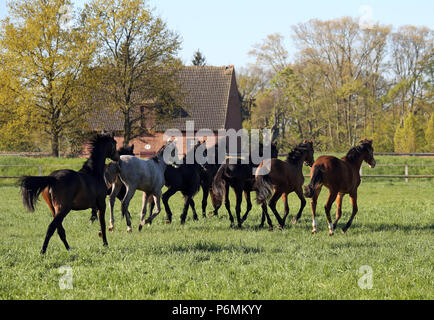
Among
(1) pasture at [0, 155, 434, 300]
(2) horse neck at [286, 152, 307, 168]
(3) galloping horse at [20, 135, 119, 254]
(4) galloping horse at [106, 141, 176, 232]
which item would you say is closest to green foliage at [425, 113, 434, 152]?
(1) pasture at [0, 155, 434, 300]

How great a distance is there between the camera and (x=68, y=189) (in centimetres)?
812

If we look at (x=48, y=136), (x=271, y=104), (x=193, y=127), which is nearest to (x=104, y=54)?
(x=48, y=136)

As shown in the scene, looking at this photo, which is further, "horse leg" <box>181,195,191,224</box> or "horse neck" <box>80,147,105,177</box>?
"horse leg" <box>181,195,191,224</box>

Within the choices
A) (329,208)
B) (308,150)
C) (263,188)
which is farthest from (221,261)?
(308,150)

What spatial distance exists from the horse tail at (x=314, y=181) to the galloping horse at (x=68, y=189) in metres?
4.24

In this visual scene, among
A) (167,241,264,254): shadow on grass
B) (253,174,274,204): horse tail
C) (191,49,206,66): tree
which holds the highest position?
(191,49,206,66): tree

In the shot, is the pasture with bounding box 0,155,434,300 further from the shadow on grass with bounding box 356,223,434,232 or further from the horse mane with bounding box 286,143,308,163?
the horse mane with bounding box 286,143,308,163

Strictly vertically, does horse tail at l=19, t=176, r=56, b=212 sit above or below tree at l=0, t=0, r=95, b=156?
below

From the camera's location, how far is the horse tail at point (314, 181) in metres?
10.8

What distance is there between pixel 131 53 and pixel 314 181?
2507cm

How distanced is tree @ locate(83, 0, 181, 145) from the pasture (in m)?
22.3

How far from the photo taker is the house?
1678 inches

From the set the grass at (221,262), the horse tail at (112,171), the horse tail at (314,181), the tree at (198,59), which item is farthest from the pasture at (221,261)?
the tree at (198,59)
